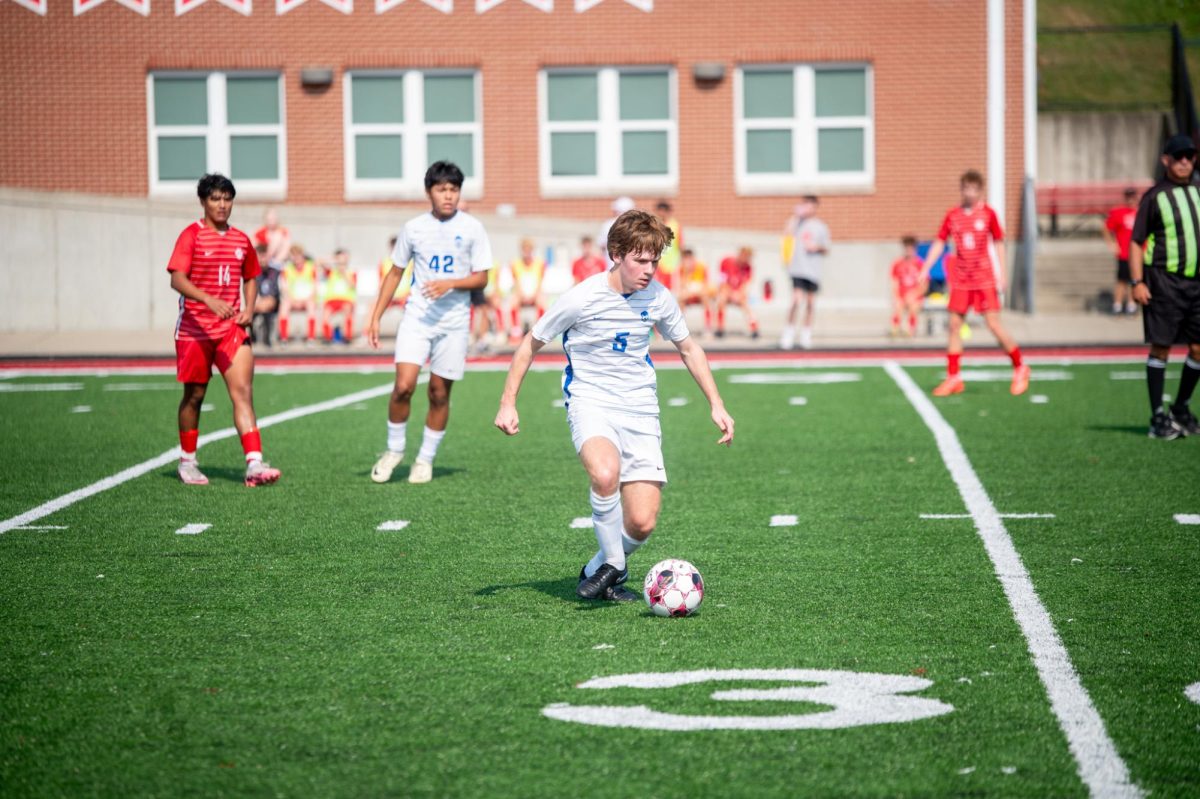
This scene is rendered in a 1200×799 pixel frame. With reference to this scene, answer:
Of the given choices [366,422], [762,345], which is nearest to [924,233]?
[762,345]

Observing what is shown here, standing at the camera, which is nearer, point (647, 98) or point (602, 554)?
point (602, 554)

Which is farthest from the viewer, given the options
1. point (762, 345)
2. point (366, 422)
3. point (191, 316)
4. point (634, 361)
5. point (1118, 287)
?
point (1118, 287)

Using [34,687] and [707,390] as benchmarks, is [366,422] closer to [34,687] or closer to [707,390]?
[707,390]

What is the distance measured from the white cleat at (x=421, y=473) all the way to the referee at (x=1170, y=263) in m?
5.35

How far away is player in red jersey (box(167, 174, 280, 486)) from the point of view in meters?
10.9

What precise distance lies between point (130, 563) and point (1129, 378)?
1267 centimetres

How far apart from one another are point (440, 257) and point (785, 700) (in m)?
6.26

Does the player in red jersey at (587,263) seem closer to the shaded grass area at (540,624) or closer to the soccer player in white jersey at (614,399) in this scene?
the shaded grass area at (540,624)

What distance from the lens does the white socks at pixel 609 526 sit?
7145 mm

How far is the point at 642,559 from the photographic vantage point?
27.4 ft

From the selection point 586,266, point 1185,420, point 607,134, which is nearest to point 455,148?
point 607,134

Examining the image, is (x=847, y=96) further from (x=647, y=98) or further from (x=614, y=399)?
(x=614, y=399)

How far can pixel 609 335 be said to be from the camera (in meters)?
7.29

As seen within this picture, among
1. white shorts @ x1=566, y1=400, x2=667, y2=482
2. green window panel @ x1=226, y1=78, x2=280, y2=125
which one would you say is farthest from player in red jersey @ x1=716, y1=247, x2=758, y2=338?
white shorts @ x1=566, y1=400, x2=667, y2=482
